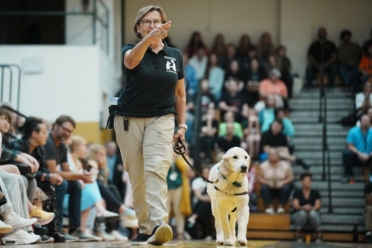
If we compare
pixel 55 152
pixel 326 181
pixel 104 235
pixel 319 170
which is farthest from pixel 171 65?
pixel 319 170

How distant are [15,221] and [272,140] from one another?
10.1m

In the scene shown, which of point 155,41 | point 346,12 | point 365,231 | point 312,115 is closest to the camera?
point 155,41

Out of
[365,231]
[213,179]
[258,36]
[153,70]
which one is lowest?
[365,231]

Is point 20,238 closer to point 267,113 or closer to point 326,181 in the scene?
point 326,181

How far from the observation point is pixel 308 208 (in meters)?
16.7

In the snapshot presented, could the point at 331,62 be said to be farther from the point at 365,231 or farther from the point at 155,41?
the point at 155,41

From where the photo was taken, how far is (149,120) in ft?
26.4

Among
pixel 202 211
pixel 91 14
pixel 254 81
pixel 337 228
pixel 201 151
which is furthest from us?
pixel 254 81

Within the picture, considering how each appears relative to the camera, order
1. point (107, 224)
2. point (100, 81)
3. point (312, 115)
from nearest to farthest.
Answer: point (107, 224) < point (100, 81) < point (312, 115)

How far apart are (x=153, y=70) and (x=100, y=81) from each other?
1032 centimetres

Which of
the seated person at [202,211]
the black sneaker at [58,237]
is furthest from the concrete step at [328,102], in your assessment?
the black sneaker at [58,237]

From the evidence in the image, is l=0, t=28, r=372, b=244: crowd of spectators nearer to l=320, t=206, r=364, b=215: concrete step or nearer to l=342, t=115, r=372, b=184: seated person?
l=342, t=115, r=372, b=184: seated person

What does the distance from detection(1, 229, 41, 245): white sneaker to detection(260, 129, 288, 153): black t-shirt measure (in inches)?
377

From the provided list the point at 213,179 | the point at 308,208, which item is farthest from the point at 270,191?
the point at 213,179
